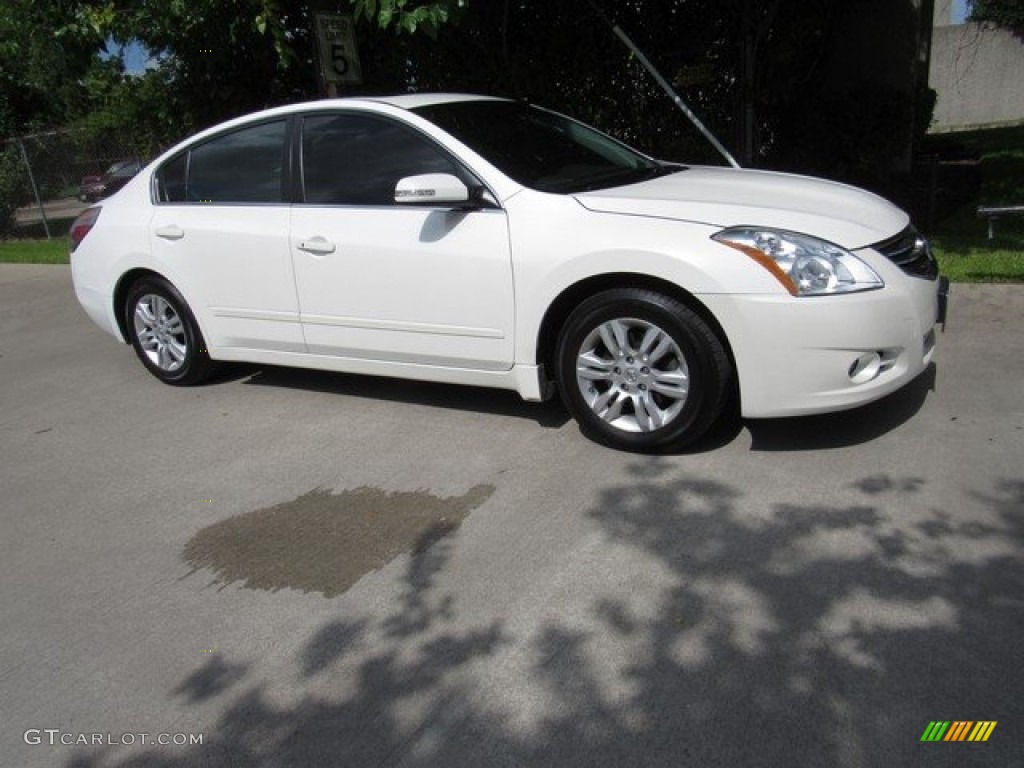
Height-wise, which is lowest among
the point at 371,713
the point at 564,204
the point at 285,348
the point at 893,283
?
the point at 371,713

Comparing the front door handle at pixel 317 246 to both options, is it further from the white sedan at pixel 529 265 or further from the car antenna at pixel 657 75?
the car antenna at pixel 657 75

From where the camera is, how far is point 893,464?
3982 millimetres

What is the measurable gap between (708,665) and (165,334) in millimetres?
4456

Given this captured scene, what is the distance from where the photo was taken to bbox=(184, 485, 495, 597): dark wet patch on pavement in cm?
355

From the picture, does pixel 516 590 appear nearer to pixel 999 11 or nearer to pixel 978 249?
pixel 978 249

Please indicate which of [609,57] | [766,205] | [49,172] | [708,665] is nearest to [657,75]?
[609,57]

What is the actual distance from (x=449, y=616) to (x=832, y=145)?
9417mm

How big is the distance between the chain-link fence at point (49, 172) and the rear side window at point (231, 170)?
441 inches

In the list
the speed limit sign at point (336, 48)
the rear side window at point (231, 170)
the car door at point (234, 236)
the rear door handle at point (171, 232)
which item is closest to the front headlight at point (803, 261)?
the car door at point (234, 236)

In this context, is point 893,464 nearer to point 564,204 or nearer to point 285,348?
point 564,204

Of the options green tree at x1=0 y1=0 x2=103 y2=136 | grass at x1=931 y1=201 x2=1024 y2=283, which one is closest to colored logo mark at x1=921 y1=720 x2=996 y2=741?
grass at x1=931 y1=201 x2=1024 y2=283

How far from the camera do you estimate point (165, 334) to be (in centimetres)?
595

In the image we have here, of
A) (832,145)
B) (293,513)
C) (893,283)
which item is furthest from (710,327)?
(832,145)

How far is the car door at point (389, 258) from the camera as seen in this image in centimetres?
443
